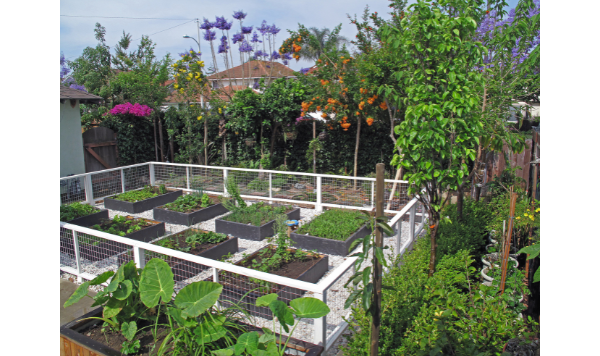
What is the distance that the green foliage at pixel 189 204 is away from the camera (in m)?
7.09

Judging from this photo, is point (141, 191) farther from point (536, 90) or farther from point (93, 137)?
point (536, 90)

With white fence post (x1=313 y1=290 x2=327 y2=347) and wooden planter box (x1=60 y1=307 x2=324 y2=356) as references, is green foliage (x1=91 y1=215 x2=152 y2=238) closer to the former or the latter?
wooden planter box (x1=60 y1=307 x2=324 y2=356)

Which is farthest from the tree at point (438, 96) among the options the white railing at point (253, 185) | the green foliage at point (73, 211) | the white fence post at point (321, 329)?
the green foliage at point (73, 211)

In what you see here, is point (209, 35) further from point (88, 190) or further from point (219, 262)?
point (219, 262)

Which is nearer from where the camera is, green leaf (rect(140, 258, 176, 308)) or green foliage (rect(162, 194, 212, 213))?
green leaf (rect(140, 258, 176, 308))

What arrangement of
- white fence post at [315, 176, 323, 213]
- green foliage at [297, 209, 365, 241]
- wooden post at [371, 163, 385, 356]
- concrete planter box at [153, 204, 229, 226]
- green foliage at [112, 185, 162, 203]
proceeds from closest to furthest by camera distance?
wooden post at [371, 163, 385, 356], green foliage at [297, 209, 365, 241], concrete planter box at [153, 204, 229, 226], white fence post at [315, 176, 323, 213], green foliage at [112, 185, 162, 203]

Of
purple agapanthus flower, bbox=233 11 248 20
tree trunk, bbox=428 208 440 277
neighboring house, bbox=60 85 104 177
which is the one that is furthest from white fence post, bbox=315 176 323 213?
neighboring house, bbox=60 85 104 177

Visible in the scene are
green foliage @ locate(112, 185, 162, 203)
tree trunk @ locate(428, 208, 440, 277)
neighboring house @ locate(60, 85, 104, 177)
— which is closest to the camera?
tree trunk @ locate(428, 208, 440, 277)

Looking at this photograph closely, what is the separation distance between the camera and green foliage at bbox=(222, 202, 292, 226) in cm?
627

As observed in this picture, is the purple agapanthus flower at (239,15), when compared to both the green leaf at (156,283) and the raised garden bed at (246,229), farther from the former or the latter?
the green leaf at (156,283)

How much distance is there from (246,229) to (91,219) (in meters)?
2.76
